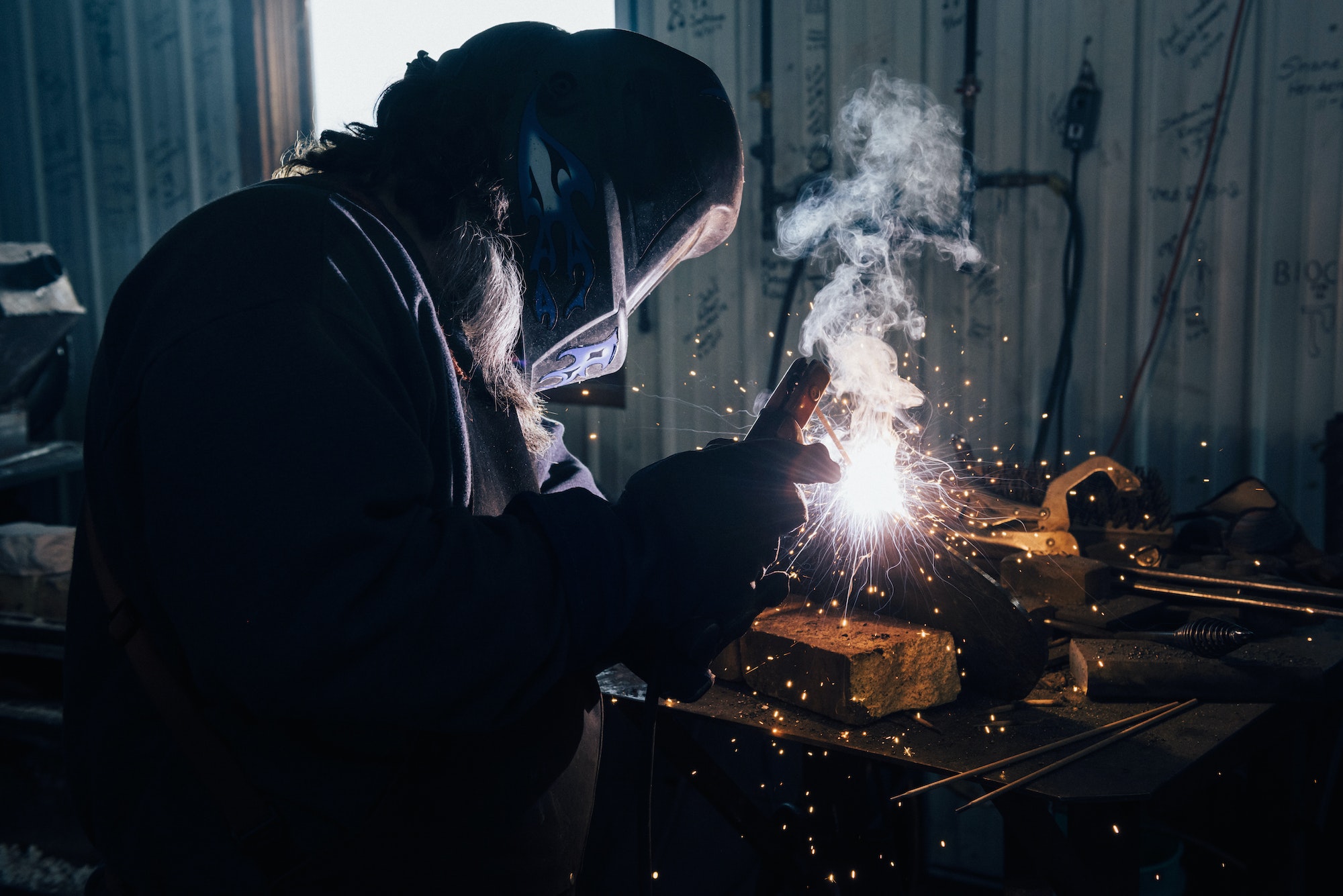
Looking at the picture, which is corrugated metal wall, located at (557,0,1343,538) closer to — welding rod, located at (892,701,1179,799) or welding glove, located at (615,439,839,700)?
welding rod, located at (892,701,1179,799)

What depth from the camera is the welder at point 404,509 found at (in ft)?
3.12

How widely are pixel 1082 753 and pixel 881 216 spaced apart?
8.30 ft

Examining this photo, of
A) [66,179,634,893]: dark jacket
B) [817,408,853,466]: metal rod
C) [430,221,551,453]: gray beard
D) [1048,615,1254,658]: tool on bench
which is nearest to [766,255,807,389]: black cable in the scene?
[817,408,853,466]: metal rod

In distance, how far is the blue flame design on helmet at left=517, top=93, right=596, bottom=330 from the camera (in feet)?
4.53

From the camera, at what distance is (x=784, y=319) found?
3908mm

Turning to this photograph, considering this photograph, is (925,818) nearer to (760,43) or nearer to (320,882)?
(320,882)

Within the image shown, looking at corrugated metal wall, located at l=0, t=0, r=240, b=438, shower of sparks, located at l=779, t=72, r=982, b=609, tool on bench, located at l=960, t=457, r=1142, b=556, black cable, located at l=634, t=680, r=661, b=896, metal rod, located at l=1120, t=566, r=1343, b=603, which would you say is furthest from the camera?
corrugated metal wall, located at l=0, t=0, r=240, b=438

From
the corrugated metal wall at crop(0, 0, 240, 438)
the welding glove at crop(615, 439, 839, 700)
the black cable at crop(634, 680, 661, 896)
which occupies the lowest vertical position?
the black cable at crop(634, 680, 661, 896)

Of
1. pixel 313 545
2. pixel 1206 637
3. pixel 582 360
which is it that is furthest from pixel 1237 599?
pixel 313 545

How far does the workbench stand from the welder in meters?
0.42

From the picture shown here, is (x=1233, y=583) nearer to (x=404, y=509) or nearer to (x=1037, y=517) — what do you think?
(x=1037, y=517)

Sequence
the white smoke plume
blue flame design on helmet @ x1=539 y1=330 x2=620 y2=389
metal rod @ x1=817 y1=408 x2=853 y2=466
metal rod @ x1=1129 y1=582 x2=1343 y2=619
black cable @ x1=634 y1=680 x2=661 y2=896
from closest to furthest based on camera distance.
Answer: black cable @ x1=634 y1=680 x2=661 y2=896, blue flame design on helmet @ x1=539 y1=330 x2=620 y2=389, metal rod @ x1=817 y1=408 x2=853 y2=466, metal rod @ x1=1129 y1=582 x2=1343 y2=619, the white smoke plume

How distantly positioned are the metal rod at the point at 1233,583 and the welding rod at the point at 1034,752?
1.98 ft

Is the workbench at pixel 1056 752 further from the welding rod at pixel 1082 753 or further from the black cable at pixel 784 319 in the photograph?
the black cable at pixel 784 319
